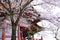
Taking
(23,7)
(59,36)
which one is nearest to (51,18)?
(23,7)

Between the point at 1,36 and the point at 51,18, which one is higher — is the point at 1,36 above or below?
A: below

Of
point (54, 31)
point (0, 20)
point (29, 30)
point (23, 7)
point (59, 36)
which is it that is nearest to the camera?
point (23, 7)

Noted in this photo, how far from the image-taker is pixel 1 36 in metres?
12.4

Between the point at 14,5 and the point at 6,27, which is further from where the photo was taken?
the point at 6,27

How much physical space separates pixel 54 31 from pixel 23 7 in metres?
9.79

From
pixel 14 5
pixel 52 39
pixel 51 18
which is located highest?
pixel 14 5

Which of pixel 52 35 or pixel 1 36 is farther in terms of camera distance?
pixel 52 35

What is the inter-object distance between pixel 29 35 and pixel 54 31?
13.0ft

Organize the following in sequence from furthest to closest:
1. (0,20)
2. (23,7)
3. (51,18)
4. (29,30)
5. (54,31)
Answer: (54,31), (29,30), (0,20), (51,18), (23,7)

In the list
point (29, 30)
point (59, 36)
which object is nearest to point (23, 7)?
point (29, 30)

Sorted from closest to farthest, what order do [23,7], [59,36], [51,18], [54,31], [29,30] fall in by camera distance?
1. [23,7]
2. [51,18]
3. [29,30]
4. [54,31]
5. [59,36]

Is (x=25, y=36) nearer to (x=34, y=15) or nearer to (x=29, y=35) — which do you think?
(x=29, y=35)

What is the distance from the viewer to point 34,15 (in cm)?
1464

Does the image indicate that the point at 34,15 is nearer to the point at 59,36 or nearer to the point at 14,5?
the point at 14,5
